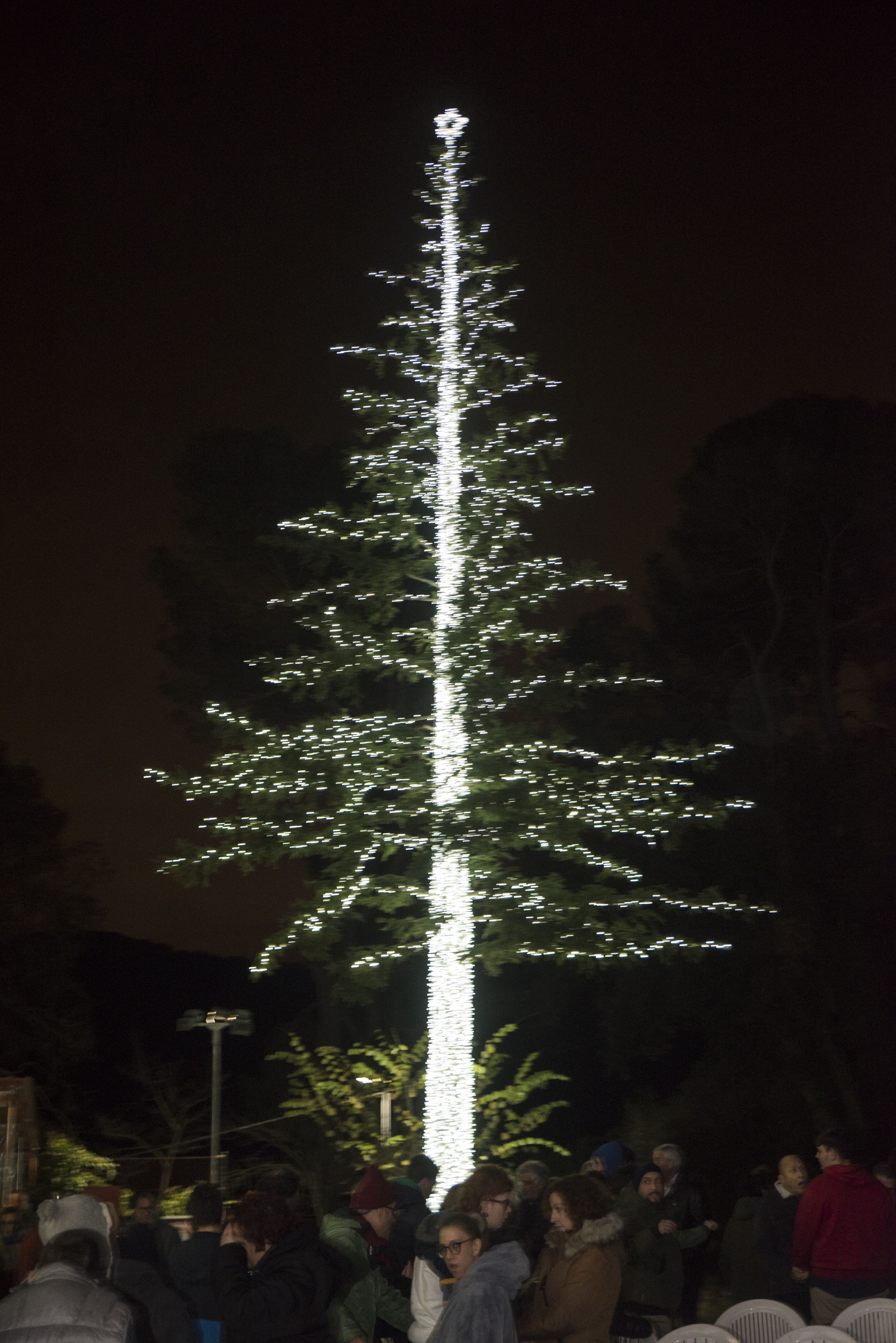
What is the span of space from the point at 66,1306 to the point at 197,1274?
1722mm

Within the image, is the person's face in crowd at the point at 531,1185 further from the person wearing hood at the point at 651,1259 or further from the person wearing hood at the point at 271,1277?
the person wearing hood at the point at 271,1277

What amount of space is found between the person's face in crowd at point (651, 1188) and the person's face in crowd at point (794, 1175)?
2.95 ft

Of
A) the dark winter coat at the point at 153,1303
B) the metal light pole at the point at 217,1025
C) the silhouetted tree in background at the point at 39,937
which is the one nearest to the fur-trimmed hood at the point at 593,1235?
the dark winter coat at the point at 153,1303

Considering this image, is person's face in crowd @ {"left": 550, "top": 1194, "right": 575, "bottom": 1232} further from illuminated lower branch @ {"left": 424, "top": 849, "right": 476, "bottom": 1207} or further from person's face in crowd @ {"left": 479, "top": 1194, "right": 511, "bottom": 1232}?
illuminated lower branch @ {"left": 424, "top": 849, "right": 476, "bottom": 1207}

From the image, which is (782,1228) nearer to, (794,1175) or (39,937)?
(794,1175)

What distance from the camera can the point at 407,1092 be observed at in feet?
38.3

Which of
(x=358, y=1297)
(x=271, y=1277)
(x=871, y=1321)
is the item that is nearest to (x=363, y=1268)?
(x=358, y=1297)

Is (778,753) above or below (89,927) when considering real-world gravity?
above

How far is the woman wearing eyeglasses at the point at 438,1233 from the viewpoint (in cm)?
471

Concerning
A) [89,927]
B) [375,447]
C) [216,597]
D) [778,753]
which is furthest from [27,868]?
[375,447]

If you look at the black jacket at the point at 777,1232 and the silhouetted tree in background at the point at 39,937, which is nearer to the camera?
the black jacket at the point at 777,1232

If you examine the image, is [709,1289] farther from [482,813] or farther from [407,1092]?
[482,813]

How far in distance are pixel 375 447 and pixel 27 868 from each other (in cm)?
1344

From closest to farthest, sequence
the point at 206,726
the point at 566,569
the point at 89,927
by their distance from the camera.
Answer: the point at 566,569 → the point at 206,726 → the point at 89,927
